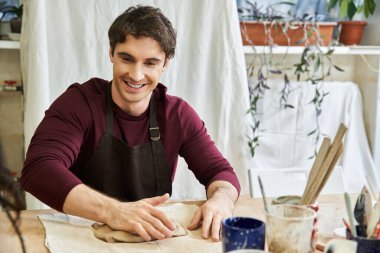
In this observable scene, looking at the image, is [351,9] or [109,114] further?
[351,9]

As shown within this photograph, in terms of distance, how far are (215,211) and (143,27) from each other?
0.69 meters

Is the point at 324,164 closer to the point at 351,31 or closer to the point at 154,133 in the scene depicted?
the point at 154,133

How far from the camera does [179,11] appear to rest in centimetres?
264

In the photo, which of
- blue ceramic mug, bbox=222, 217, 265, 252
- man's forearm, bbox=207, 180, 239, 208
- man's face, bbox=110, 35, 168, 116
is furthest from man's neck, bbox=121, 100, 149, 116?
blue ceramic mug, bbox=222, 217, 265, 252

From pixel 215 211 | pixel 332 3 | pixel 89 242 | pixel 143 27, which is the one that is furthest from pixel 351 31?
pixel 89 242

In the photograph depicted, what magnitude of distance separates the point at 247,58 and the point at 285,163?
25.0 inches

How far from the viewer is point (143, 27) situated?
1.78 metres

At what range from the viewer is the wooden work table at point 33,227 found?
126cm

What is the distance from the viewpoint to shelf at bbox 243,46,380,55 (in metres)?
2.83

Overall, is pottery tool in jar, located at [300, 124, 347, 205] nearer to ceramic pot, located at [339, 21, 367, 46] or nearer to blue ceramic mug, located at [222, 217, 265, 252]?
blue ceramic mug, located at [222, 217, 265, 252]

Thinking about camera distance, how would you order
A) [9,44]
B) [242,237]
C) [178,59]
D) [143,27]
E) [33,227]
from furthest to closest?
[178,59], [9,44], [143,27], [33,227], [242,237]

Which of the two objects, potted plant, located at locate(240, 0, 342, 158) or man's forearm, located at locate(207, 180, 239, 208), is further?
potted plant, located at locate(240, 0, 342, 158)

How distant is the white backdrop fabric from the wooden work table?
4.10 feet

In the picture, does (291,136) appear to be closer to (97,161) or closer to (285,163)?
(285,163)
